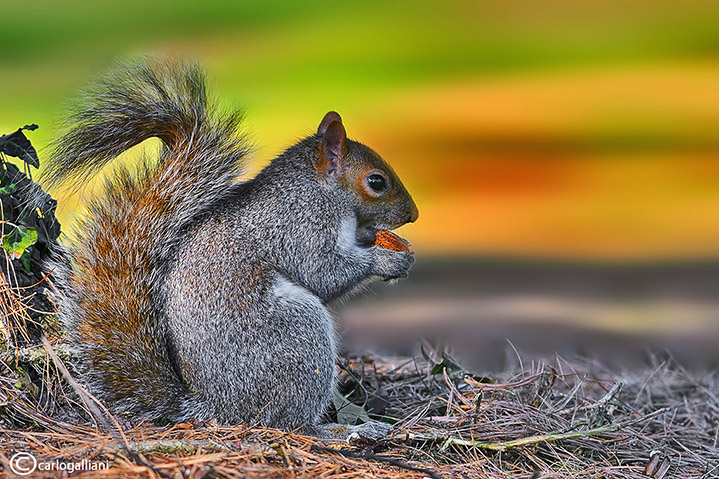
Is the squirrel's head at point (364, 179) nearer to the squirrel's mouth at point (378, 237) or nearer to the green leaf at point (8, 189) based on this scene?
the squirrel's mouth at point (378, 237)

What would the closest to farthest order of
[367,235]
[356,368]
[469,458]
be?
[469,458]
[367,235]
[356,368]

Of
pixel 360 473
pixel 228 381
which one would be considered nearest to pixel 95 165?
pixel 228 381

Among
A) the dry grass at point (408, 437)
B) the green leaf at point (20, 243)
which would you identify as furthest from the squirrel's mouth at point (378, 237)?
the green leaf at point (20, 243)

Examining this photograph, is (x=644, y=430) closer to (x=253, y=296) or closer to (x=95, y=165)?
(x=253, y=296)

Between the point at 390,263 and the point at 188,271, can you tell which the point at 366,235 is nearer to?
the point at 390,263

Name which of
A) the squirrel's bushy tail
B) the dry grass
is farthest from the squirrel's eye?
the dry grass

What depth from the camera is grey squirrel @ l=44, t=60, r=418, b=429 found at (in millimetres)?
2486

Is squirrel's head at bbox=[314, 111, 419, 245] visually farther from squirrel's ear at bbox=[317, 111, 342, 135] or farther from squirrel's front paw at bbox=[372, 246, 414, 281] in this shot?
squirrel's front paw at bbox=[372, 246, 414, 281]

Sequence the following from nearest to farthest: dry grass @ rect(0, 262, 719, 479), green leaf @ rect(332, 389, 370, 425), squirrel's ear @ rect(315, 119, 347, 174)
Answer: dry grass @ rect(0, 262, 719, 479), green leaf @ rect(332, 389, 370, 425), squirrel's ear @ rect(315, 119, 347, 174)

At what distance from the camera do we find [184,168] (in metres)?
2.62

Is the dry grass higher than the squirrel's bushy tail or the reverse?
the reverse

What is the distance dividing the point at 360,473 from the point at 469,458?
0.53 metres

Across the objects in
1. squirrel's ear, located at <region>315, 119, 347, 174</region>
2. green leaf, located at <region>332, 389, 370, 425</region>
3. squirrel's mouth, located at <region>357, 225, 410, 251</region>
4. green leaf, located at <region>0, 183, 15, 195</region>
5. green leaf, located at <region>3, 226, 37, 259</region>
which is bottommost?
green leaf, located at <region>332, 389, 370, 425</region>

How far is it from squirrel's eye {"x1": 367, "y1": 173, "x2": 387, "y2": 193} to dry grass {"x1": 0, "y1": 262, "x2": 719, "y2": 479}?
832 millimetres
